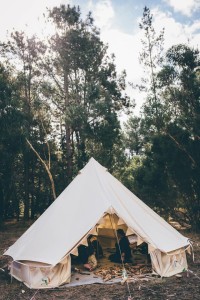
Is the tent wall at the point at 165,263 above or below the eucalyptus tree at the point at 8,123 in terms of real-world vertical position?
below

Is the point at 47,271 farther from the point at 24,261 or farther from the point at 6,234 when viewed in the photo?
the point at 6,234

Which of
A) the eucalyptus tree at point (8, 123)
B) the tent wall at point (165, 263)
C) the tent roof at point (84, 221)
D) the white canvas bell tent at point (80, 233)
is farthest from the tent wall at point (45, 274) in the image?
the eucalyptus tree at point (8, 123)

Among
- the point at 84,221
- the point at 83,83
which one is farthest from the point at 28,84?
the point at 84,221

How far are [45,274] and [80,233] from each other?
1148 millimetres

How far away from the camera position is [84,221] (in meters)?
7.61

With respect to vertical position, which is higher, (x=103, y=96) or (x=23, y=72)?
(x=23, y=72)

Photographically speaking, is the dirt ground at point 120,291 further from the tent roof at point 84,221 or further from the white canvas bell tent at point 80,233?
the tent roof at point 84,221

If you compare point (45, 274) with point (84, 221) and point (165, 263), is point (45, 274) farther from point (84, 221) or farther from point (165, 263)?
point (165, 263)

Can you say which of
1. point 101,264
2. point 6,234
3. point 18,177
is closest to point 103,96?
point 18,177

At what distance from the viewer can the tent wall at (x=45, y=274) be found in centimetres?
684

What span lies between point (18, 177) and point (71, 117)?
237 inches

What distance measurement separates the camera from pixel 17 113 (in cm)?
1777

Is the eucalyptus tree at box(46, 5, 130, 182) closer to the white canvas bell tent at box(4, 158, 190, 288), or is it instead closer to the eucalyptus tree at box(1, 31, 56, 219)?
the eucalyptus tree at box(1, 31, 56, 219)

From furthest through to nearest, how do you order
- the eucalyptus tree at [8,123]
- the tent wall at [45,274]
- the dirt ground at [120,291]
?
1. the eucalyptus tree at [8,123]
2. the tent wall at [45,274]
3. the dirt ground at [120,291]
